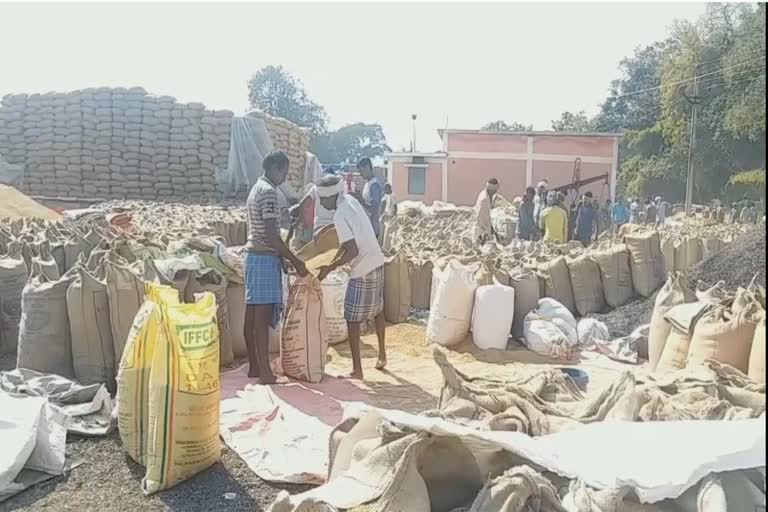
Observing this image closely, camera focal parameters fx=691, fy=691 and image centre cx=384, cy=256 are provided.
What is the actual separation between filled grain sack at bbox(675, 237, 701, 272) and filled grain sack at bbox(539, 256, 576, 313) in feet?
3.85

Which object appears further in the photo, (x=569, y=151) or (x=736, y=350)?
(x=569, y=151)

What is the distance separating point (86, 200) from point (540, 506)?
43.3ft

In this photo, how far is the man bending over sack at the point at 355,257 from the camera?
4.04m

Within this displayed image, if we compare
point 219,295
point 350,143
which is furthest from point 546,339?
point 350,143

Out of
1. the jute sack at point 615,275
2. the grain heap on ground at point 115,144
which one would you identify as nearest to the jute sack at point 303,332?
the jute sack at point 615,275

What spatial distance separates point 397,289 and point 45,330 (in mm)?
2960

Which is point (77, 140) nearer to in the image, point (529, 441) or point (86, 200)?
point (86, 200)

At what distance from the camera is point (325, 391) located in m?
3.91

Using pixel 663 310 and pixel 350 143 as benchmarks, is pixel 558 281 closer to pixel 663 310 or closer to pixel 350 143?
pixel 663 310

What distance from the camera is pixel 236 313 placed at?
450 cm

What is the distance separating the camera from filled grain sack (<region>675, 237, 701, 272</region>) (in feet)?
→ 21.0

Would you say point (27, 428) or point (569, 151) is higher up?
point (569, 151)

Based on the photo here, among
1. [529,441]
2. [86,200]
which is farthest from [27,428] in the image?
[86,200]

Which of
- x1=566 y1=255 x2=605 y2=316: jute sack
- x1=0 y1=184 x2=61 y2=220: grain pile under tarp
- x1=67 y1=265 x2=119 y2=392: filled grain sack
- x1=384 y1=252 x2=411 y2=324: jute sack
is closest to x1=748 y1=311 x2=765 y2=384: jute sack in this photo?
x1=67 y1=265 x2=119 y2=392: filled grain sack
